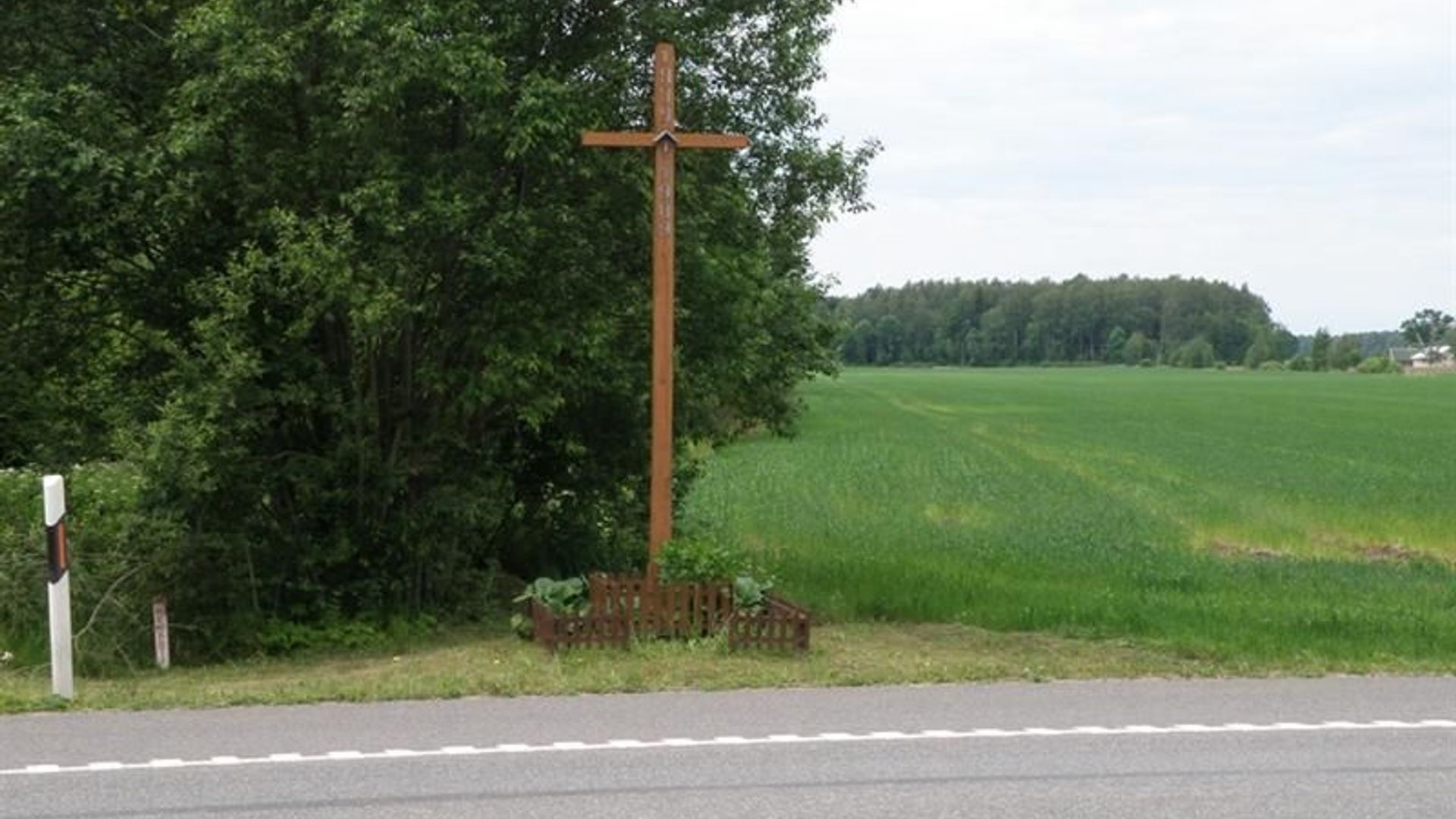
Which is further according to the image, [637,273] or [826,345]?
[826,345]

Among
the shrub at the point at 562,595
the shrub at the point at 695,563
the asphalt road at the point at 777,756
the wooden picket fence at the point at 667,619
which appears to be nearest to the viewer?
the asphalt road at the point at 777,756

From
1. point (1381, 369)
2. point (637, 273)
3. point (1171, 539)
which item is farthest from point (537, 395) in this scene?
point (1381, 369)

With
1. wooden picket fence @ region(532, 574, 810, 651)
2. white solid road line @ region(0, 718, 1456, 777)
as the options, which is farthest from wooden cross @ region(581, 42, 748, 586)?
white solid road line @ region(0, 718, 1456, 777)

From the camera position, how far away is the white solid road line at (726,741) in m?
7.07

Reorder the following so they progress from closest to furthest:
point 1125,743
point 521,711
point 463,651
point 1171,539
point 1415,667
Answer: point 1125,743
point 521,711
point 1415,667
point 463,651
point 1171,539

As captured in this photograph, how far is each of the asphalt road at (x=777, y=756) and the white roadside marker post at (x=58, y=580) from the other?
59cm

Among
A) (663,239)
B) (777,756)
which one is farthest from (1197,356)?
(777,756)

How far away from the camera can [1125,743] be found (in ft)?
25.0

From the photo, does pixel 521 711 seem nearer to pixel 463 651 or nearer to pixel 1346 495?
pixel 463 651

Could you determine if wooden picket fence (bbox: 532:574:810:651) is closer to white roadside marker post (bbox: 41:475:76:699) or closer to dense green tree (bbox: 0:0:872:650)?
dense green tree (bbox: 0:0:872:650)

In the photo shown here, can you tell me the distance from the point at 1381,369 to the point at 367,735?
193 m

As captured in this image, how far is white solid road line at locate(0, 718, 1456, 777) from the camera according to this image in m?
7.07

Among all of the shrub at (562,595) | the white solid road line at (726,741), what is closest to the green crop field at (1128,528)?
the white solid road line at (726,741)

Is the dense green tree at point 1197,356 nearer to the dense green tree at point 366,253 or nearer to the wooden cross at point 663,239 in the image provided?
the dense green tree at point 366,253
